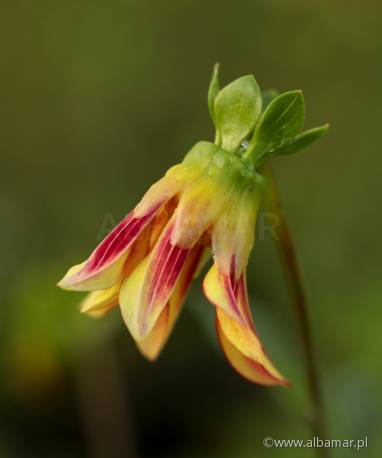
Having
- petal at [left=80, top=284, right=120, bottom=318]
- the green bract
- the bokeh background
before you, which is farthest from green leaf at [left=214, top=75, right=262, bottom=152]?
the bokeh background

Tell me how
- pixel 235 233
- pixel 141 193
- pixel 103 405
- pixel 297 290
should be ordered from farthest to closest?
pixel 141 193 < pixel 103 405 < pixel 297 290 < pixel 235 233

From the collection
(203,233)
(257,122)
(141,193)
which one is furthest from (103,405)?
(257,122)

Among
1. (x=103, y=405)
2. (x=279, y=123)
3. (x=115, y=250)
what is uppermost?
(x=279, y=123)

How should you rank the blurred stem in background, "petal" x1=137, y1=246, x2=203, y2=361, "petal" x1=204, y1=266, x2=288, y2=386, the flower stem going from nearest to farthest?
"petal" x1=204, y1=266, x2=288, y2=386 < "petal" x1=137, y1=246, x2=203, y2=361 < the flower stem < the blurred stem in background

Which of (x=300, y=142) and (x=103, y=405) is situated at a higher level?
(x=300, y=142)

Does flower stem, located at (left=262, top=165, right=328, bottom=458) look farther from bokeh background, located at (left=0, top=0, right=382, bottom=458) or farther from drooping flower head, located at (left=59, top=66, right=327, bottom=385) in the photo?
bokeh background, located at (left=0, top=0, right=382, bottom=458)

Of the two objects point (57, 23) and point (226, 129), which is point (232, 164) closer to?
point (226, 129)

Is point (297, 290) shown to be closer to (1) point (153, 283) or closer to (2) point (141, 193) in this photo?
(1) point (153, 283)
